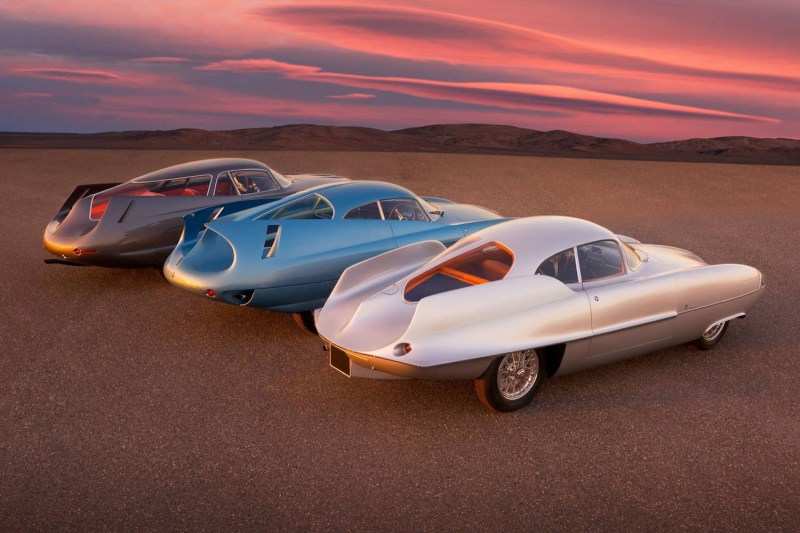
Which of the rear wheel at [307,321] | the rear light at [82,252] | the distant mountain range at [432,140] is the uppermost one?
the rear wheel at [307,321]

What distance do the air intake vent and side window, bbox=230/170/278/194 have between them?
2.73m

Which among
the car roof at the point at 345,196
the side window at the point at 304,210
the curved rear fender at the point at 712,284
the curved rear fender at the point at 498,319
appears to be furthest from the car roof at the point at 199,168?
the curved rear fender at the point at 712,284

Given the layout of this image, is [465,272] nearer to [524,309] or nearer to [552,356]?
[524,309]

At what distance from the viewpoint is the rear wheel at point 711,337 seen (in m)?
7.35

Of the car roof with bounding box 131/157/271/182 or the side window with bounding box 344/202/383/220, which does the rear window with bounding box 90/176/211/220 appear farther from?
the side window with bounding box 344/202/383/220

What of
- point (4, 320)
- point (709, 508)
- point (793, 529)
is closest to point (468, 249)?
point (709, 508)

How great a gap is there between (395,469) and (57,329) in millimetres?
4751

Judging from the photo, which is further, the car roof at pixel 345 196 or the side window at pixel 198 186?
the side window at pixel 198 186

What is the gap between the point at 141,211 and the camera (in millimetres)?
9422

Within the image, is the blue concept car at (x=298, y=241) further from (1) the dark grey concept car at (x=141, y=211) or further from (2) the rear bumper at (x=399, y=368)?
(2) the rear bumper at (x=399, y=368)

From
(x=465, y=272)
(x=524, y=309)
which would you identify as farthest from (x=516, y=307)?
(x=465, y=272)

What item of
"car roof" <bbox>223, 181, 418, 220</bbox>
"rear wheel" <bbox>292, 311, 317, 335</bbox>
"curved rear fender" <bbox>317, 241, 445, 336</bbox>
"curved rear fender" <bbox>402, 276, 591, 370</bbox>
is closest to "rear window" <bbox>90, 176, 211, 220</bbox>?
"car roof" <bbox>223, 181, 418, 220</bbox>

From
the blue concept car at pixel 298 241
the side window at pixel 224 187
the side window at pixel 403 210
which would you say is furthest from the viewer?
the side window at pixel 224 187

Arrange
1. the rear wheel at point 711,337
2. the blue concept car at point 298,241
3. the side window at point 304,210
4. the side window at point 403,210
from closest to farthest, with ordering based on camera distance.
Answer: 1. the rear wheel at point 711,337
2. the blue concept car at point 298,241
3. the side window at point 304,210
4. the side window at point 403,210
